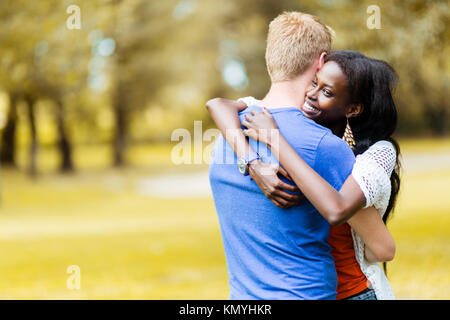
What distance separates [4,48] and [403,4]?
7.86 m

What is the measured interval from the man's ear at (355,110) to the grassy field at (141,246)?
15.5ft

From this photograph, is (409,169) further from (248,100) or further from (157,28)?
(248,100)

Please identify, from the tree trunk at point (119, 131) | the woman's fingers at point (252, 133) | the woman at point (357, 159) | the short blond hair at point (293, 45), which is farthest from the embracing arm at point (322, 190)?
the tree trunk at point (119, 131)

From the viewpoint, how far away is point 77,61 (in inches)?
582

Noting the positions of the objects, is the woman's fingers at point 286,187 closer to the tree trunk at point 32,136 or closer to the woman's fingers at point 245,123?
the woman's fingers at point 245,123

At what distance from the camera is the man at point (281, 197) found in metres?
1.91

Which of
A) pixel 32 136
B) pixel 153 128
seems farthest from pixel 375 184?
pixel 153 128

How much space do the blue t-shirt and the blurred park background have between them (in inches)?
200

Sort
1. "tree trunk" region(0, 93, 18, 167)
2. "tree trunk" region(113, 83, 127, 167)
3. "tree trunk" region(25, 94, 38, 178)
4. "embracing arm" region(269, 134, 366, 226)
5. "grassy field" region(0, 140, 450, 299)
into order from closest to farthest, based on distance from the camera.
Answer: "embracing arm" region(269, 134, 366, 226), "grassy field" region(0, 140, 450, 299), "tree trunk" region(25, 94, 38, 178), "tree trunk" region(0, 93, 18, 167), "tree trunk" region(113, 83, 127, 167)

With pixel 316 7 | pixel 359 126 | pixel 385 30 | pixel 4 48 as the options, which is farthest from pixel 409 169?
pixel 359 126

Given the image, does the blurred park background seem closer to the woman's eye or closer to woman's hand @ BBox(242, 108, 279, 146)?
the woman's eye

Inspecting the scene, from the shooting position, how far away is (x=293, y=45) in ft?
6.81

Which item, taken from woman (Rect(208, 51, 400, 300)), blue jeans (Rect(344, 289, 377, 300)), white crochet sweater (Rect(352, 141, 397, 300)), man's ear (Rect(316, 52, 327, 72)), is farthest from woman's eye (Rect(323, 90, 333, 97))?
blue jeans (Rect(344, 289, 377, 300))

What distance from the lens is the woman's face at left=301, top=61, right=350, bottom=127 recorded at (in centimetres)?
227
